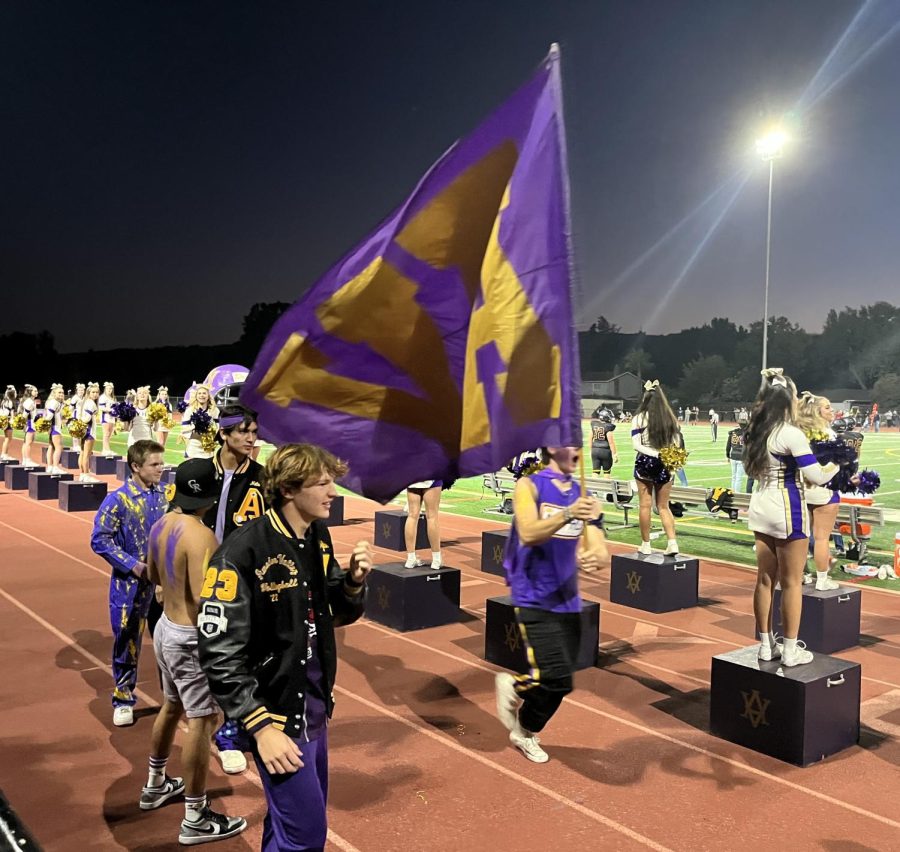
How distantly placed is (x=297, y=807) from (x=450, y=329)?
2437 millimetres

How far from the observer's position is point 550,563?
16.0 ft

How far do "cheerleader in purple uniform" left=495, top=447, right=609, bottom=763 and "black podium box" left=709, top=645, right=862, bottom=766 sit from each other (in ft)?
4.50

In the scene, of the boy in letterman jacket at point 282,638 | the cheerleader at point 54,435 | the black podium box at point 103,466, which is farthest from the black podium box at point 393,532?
the black podium box at point 103,466

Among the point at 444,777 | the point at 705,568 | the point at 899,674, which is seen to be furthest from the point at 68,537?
the point at 899,674

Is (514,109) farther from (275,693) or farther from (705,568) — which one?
(705,568)

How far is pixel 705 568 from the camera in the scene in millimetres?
11695

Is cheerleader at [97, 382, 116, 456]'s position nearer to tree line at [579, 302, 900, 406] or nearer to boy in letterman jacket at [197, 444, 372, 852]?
boy in letterman jacket at [197, 444, 372, 852]

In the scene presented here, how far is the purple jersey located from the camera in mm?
4887

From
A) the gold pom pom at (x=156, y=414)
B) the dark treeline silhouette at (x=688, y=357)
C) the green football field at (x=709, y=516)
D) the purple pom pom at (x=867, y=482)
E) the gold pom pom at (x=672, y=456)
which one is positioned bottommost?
the green football field at (x=709, y=516)

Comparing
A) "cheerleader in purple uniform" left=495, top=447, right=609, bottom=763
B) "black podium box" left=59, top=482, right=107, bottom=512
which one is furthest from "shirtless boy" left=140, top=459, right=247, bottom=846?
"black podium box" left=59, top=482, right=107, bottom=512

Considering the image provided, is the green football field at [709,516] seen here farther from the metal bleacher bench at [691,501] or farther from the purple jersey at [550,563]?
the purple jersey at [550,563]

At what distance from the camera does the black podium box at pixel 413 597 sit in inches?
333

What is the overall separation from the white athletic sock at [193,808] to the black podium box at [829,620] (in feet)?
17.4

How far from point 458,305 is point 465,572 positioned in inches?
295
